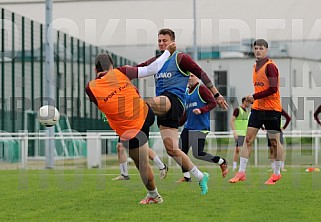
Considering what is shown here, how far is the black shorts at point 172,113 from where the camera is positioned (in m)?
9.84

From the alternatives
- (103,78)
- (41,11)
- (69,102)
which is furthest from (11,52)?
(103,78)

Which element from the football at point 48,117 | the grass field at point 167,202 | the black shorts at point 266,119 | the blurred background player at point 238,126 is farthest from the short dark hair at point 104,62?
the blurred background player at point 238,126

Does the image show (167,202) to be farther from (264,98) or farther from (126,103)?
Answer: (264,98)

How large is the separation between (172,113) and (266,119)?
2877 mm

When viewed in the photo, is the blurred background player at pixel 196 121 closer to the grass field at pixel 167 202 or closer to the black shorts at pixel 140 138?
the grass field at pixel 167 202

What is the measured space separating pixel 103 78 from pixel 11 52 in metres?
16.8

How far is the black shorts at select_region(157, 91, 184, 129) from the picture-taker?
9844mm

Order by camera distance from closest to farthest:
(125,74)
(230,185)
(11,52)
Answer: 1. (125,74)
2. (230,185)
3. (11,52)

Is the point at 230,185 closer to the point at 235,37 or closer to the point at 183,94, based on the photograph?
the point at 183,94

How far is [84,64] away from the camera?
31188 mm

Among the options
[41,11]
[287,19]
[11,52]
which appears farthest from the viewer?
[41,11]

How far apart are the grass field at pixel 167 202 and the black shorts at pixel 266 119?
1009 mm

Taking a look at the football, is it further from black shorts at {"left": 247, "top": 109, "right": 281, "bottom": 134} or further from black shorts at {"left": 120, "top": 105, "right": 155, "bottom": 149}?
black shorts at {"left": 120, "top": 105, "right": 155, "bottom": 149}

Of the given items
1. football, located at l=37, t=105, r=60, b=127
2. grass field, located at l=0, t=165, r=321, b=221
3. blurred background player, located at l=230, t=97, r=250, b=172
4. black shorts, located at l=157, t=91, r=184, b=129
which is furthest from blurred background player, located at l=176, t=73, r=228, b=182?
blurred background player, located at l=230, t=97, r=250, b=172
